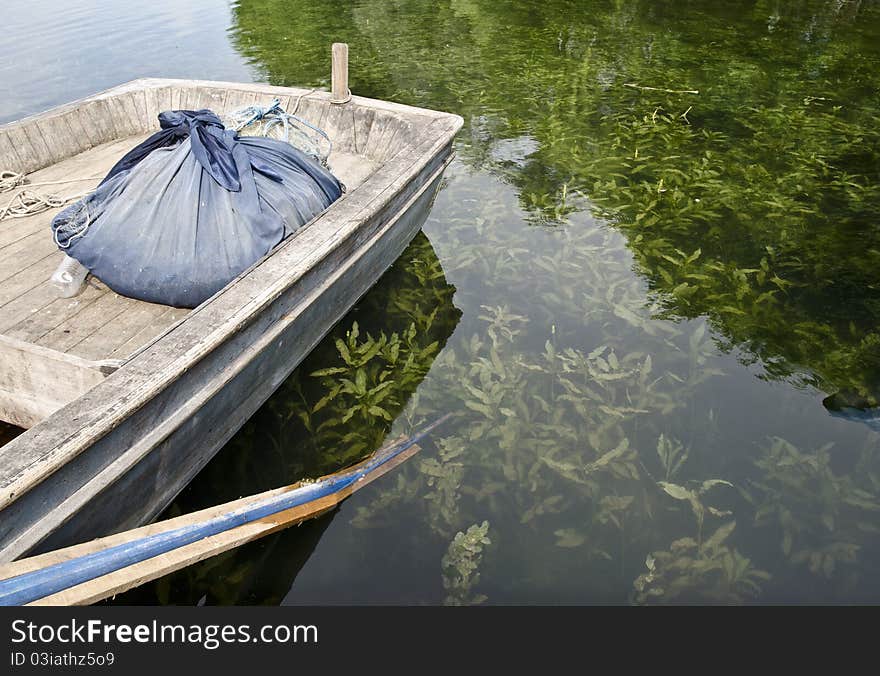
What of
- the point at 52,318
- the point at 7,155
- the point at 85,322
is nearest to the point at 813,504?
the point at 85,322

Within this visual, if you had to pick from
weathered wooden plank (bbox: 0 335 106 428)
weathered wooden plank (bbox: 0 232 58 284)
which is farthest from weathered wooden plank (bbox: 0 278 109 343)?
weathered wooden plank (bbox: 0 335 106 428)

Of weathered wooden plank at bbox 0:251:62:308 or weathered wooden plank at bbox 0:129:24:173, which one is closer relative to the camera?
weathered wooden plank at bbox 0:251:62:308

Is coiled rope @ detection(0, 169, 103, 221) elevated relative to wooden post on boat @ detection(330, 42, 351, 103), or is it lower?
lower

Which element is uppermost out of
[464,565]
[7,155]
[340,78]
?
[340,78]

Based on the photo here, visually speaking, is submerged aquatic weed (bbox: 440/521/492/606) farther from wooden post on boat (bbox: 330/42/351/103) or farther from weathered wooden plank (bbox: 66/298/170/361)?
wooden post on boat (bbox: 330/42/351/103)

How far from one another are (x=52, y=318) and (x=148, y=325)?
0.62 m

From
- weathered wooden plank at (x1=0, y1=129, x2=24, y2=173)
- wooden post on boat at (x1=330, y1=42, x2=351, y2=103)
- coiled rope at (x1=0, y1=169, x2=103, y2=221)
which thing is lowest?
coiled rope at (x1=0, y1=169, x2=103, y2=221)

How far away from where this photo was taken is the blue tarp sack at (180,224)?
14.5 feet

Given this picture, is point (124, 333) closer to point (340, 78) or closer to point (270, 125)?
point (270, 125)

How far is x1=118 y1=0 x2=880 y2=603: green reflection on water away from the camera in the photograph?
410 cm

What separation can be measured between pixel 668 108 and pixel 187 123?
8.28 m

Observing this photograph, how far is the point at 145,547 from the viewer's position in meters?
2.98

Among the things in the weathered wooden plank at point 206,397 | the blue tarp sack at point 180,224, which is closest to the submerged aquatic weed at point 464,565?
the weathered wooden plank at point 206,397

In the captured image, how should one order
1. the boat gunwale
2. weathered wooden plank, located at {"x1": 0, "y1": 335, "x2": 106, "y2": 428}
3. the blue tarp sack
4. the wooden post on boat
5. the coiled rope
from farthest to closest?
the wooden post on boat < the coiled rope < the blue tarp sack < weathered wooden plank, located at {"x1": 0, "y1": 335, "x2": 106, "y2": 428} < the boat gunwale
